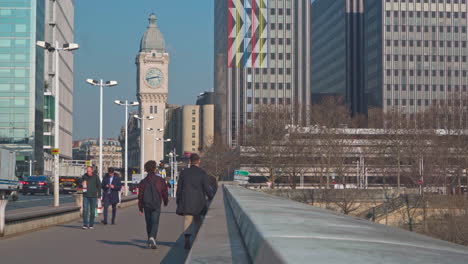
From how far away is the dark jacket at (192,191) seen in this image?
14.6m

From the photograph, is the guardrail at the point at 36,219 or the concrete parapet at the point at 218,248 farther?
the guardrail at the point at 36,219

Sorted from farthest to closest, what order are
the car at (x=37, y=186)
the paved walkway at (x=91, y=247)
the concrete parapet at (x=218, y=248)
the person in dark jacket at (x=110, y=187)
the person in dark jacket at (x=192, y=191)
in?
the car at (x=37, y=186), the person in dark jacket at (x=110, y=187), the person in dark jacket at (x=192, y=191), the paved walkway at (x=91, y=247), the concrete parapet at (x=218, y=248)

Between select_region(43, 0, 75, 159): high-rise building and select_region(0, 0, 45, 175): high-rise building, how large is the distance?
3.71 m

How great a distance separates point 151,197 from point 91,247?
1998 millimetres

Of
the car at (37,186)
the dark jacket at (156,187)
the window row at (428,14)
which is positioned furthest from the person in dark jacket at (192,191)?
the window row at (428,14)

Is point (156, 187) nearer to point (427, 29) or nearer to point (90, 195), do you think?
point (90, 195)

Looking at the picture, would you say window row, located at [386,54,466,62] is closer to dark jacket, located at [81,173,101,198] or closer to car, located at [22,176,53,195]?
car, located at [22,176,53,195]

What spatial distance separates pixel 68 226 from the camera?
82.3ft

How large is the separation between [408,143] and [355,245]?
270 feet

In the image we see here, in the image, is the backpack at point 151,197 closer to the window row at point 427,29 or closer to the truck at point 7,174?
the truck at point 7,174

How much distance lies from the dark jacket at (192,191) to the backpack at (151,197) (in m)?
1.18

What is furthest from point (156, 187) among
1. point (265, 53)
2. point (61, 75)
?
point (265, 53)

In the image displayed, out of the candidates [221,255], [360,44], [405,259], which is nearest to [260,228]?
[221,255]

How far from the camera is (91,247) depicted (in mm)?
16797
